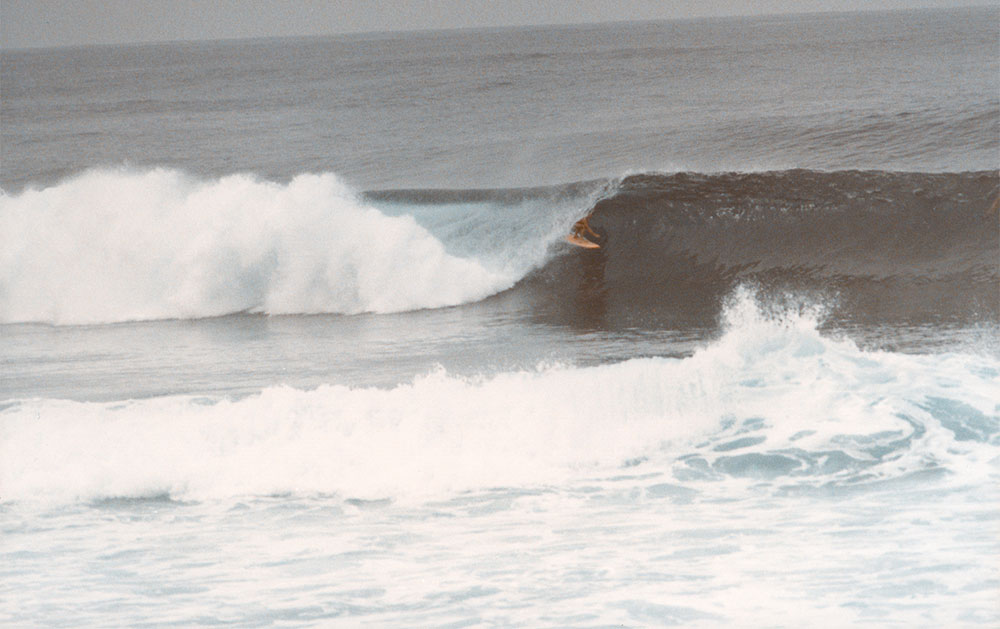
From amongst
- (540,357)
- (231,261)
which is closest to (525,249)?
(540,357)

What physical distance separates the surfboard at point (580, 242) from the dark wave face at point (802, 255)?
7cm

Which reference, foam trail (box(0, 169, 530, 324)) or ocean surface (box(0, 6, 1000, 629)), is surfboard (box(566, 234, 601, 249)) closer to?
ocean surface (box(0, 6, 1000, 629))

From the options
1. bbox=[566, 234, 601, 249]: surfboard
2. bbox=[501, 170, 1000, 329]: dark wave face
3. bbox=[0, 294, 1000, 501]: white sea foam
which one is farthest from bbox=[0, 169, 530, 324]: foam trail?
bbox=[0, 294, 1000, 501]: white sea foam

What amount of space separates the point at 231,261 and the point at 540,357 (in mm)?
1752

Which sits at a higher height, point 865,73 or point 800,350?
point 865,73

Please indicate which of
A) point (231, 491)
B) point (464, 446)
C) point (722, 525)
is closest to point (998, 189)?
point (722, 525)

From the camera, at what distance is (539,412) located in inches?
119

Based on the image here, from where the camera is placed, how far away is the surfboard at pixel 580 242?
4316 mm

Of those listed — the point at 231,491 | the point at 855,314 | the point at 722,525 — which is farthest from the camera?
the point at 855,314

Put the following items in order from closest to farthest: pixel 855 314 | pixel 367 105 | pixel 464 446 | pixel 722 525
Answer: pixel 722 525 → pixel 464 446 → pixel 855 314 → pixel 367 105

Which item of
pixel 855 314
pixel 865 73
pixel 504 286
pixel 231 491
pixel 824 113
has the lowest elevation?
pixel 231 491

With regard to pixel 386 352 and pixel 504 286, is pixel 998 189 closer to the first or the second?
pixel 504 286

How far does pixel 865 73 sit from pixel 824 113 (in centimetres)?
113

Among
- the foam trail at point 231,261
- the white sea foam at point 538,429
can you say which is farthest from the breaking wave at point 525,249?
the white sea foam at point 538,429
